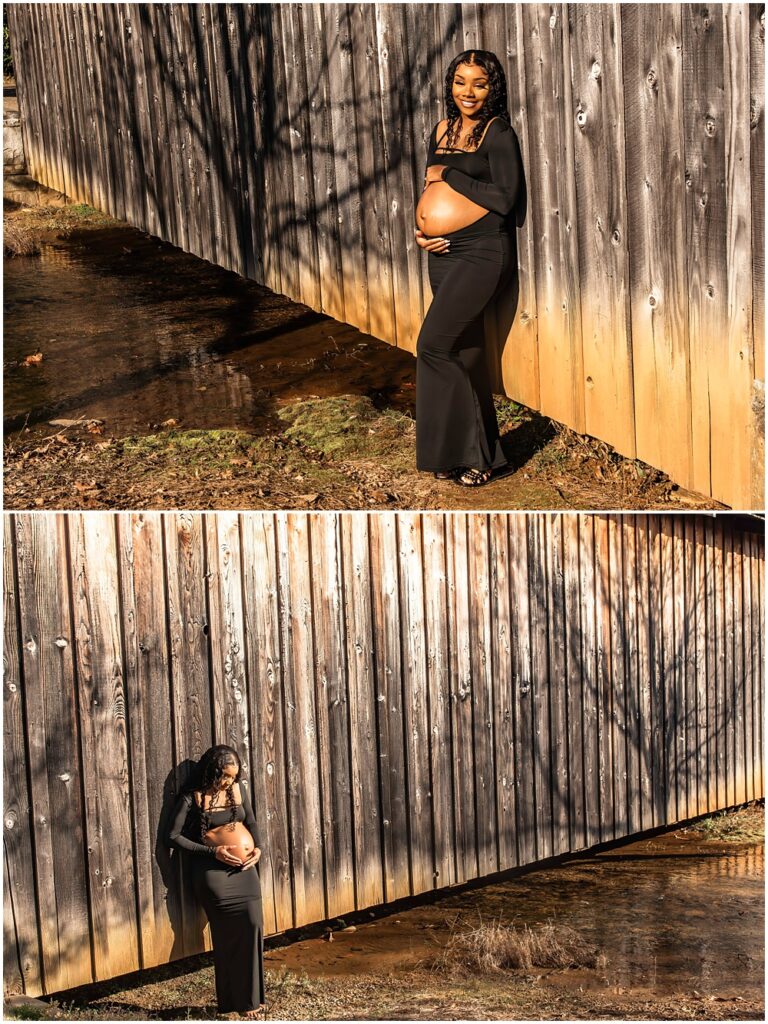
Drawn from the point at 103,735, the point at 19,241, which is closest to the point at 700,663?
the point at 103,735

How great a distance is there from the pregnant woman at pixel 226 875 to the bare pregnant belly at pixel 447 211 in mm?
2936

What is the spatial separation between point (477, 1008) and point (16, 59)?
1354 centimetres

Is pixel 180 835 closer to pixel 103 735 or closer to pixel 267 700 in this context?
pixel 103 735

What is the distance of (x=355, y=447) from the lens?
704 centimetres

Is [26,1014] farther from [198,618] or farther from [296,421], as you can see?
[296,421]

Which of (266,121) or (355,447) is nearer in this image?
(355,447)

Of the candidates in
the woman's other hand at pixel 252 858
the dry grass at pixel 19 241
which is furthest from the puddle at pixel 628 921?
the dry grass at pixel 19 241

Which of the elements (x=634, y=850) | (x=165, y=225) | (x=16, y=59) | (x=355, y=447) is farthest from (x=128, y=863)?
(x=16, y=59)

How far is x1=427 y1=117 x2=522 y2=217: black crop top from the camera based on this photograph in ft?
20.2

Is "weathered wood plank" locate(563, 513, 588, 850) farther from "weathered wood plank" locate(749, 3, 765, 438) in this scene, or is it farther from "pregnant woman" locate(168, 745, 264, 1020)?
"pregnant woman" locate(168, 745, 264, 1020)

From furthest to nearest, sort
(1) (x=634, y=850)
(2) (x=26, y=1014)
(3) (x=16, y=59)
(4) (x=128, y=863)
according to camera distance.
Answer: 1. (3) (x=16, y=59)
2. (1) (x=634, y=850)
3. (4) (x=128, y=863)
4. (2) (x=26, y=1014)

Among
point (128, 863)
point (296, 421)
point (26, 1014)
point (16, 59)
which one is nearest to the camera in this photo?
point (26, 1014)

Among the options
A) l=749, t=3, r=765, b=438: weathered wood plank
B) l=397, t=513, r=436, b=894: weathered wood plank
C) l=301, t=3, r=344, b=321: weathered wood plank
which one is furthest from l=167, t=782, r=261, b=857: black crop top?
l=301, t=3, r=344, b=321: weathered wood plank

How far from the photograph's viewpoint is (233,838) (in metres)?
5.76
